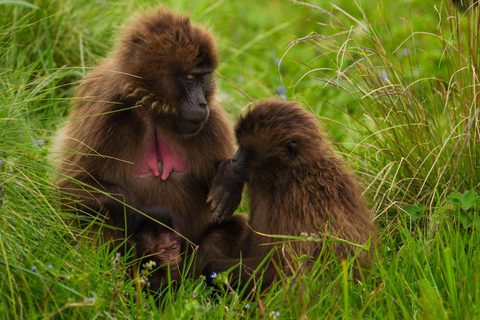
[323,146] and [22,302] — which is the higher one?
[323,146]

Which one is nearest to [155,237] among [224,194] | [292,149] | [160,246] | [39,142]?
[160,246]

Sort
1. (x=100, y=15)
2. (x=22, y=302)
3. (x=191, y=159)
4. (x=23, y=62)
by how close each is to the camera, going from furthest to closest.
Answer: (x=100, y=15) → (x=23, y=62) → (x=191, y=159) → (x=22, y=302)

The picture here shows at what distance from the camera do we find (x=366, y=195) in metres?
4.82

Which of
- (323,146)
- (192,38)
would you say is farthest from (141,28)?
(323,146)

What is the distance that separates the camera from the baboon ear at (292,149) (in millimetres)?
4148

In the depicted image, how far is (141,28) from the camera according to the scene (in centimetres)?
437

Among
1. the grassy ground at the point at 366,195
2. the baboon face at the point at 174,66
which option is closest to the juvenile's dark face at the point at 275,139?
the baboon face at the point at 174,66

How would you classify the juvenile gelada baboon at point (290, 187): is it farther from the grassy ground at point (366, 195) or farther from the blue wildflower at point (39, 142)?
the blue wildflower at point (39, 142)

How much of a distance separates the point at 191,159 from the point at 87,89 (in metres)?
0.80

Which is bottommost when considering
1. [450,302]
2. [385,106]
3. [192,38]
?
[450,302]

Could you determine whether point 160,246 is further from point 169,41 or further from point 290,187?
point 169,41

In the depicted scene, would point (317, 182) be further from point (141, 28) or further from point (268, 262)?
point (141, 28)

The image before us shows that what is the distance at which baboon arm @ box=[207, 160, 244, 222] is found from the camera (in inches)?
175

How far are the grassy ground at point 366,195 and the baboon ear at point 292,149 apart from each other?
21.4 inches
